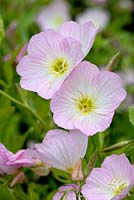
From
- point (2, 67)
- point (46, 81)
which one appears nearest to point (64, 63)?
point (46, 81)

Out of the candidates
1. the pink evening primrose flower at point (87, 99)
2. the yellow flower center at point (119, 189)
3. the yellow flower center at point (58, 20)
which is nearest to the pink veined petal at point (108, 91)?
the pink evening primrose flower at point (87, 99)

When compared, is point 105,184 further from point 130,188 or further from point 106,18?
point 106,18

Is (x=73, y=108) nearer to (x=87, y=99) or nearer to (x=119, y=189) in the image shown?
(x=87, y=99)

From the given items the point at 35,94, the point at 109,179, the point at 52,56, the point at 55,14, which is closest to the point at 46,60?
the point at 52,56

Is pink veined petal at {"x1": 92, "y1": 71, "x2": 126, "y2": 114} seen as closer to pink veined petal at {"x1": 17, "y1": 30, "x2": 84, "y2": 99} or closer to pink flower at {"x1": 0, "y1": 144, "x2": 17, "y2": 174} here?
pink veined petal at {"x1": 17, "y1": 30, "x2": 84, "y2": 99}

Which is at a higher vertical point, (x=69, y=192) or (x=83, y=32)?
(x=83, y=32)

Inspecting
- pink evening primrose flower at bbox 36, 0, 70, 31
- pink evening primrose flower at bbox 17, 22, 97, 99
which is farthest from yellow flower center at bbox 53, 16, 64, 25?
pink evening primrose flower at bbox 17, 22, 97, 99
